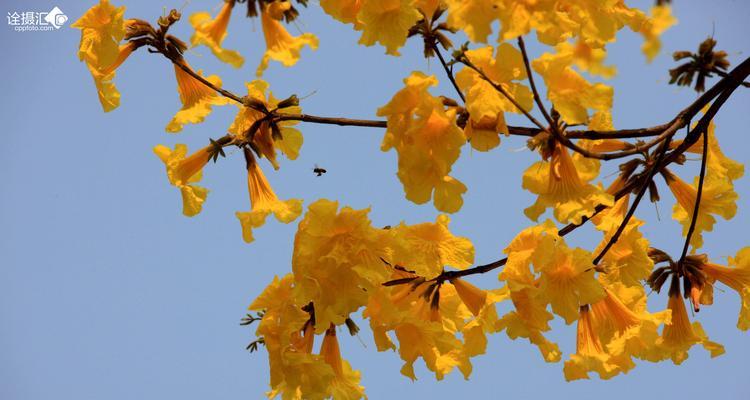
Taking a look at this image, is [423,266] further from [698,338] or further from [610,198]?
[698,338]

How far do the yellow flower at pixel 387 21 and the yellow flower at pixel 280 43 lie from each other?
552mm

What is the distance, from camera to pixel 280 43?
12.2 ft

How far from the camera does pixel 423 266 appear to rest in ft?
11.1

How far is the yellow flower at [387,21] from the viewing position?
3.07 m

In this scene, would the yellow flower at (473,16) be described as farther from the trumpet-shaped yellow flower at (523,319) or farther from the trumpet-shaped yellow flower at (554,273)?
the trumpet-shaped yellow flower at (523,319)

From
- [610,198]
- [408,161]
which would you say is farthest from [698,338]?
[408,161]

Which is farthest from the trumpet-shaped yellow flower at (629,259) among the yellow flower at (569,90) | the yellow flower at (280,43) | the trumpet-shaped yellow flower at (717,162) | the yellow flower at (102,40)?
the yellow flower at (102,40)

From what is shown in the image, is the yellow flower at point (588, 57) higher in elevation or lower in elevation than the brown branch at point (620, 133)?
higher

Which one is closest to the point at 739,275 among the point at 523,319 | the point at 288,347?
the point at 523,319

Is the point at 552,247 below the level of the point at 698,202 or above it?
below

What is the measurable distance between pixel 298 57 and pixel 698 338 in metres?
2.30

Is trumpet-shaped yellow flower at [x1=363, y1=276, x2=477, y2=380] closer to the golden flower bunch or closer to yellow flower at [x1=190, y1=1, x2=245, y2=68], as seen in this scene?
the golden flower bunch

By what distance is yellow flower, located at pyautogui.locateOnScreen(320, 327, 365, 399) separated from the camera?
148 inches

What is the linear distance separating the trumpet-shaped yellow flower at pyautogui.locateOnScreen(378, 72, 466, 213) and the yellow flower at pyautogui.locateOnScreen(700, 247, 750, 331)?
160 cm
